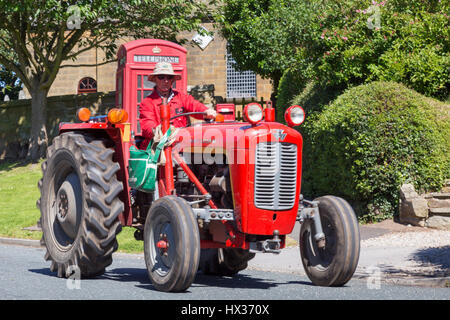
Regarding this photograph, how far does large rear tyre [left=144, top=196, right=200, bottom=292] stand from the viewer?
6.49m

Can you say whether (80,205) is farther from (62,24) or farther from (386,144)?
(62,24)

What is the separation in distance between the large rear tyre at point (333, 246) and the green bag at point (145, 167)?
1.70 meters

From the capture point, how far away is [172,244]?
22.2 ft

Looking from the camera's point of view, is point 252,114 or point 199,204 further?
point 199,204

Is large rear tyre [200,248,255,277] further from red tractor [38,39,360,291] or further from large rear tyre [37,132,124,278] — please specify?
large rear tyre [37,132,124,278]

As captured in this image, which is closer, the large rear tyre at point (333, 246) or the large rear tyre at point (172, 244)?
the large rear tyre at point (172, 244)

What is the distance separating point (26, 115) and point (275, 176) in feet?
70.2

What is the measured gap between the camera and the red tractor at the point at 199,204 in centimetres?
678

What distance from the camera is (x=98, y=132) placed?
8.78 metres

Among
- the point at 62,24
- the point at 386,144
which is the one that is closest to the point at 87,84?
the point at 62,24

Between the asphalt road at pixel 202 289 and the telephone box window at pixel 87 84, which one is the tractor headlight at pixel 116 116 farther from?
the telephone box window at pixel 87 84

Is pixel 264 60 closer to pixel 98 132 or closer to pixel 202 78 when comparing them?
pixel 202 78

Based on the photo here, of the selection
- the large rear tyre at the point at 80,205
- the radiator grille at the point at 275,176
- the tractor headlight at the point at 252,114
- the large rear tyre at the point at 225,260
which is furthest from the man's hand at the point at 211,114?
the large rear tyre at the point at 225,260
